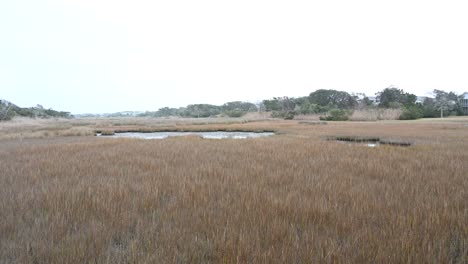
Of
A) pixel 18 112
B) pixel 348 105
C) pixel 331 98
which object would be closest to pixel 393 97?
pixel 348 105

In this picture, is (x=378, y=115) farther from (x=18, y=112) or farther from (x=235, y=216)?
(x=18, y=112)

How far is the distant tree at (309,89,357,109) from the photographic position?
240ft

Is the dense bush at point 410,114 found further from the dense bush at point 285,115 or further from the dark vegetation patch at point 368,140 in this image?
the dark vegetation patch at point 368,140

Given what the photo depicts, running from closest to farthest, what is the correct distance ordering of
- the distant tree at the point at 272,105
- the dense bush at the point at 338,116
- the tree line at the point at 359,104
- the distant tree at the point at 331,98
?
1. the dense bush at the point at 338,116
2. the tree line at the point at 359,104
3. the distant tree at the point at 331,98
4. the distant tree at the point at 272,105

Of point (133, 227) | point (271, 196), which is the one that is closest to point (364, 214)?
point (271, 196)

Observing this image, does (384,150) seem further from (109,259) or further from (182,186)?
(109,259)

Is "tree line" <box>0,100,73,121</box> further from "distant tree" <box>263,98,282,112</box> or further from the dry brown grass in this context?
the dry brown grass

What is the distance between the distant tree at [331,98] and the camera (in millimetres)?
73287

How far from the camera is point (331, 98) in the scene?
78.5 m

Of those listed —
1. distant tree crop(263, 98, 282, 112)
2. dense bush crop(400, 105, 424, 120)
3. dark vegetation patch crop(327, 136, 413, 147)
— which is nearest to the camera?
dark vegetation patch crop(327, 136, 413, 147)

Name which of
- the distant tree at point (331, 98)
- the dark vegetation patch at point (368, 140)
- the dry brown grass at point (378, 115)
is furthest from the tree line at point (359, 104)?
the dark vegetation patch at point (368, 140)

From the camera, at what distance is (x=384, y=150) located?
1038 centimetres

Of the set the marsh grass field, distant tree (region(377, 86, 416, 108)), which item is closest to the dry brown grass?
distant tree (region(377, 86, 416, 108))

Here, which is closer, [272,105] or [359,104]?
[359,104]
